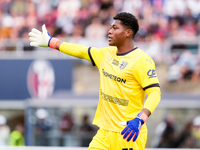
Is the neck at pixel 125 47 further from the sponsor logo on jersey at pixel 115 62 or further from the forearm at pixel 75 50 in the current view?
the forearm at pixel 75 50

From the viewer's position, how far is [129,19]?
448 cm

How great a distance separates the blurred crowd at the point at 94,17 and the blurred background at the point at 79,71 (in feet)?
0.10

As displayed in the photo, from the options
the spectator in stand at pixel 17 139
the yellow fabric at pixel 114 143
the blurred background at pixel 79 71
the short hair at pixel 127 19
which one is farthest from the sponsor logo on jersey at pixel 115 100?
the spectator in stand at pixel 17 139

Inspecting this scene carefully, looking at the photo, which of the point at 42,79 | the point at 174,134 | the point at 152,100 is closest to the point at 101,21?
the point at 42,79

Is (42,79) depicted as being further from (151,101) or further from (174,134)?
(151,101)

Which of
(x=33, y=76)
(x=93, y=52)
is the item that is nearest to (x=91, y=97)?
(x=33, y=76)

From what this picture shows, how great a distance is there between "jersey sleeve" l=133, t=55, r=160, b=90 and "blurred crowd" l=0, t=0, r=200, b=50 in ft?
26.2

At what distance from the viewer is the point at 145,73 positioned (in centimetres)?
423

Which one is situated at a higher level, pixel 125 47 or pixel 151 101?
pixel 125 47

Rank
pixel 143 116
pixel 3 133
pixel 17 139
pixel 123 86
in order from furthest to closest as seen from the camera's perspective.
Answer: pixel 3 133 < pixel 17 139 < pixel 123 86 < pixel 143 116

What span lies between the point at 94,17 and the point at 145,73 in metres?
9.03

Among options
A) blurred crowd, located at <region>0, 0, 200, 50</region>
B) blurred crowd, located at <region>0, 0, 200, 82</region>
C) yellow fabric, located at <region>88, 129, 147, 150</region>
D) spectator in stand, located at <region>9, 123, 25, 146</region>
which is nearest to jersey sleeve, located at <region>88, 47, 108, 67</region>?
yellow fabric, located at <region>88, 129, 147, 150</region>

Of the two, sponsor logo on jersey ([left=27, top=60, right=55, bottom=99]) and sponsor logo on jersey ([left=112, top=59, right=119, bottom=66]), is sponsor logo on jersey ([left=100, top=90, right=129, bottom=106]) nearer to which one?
sponsor logo on jersey ([left=112, top=59, right=119, bottom=66])

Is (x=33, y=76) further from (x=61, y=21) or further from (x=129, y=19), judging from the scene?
(x=129, y=19)
